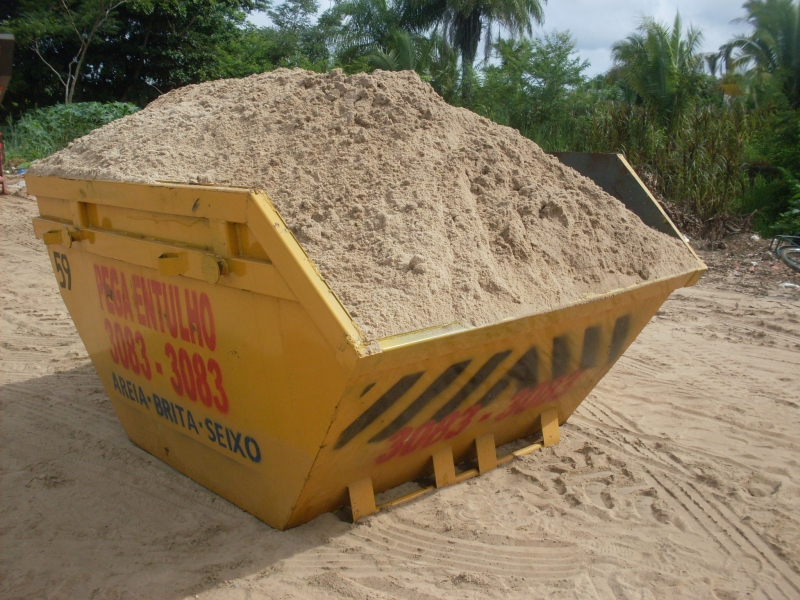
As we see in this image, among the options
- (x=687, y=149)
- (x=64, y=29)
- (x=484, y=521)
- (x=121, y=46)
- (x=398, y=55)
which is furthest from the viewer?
(x=398, y=55)

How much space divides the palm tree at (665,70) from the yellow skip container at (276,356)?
12.6 meters

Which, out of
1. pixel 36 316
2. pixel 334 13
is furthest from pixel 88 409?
pixel 334 13

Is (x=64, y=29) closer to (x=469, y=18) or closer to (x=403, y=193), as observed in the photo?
(x=469, y=18)

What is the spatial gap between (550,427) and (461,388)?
1117 millimetres

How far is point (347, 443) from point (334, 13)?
25.3 metres

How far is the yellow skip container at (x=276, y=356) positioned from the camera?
2.23m

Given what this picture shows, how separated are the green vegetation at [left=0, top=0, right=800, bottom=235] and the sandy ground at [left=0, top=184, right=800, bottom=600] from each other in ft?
19.7

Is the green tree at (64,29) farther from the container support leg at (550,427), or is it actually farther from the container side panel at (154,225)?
the container support leg at (550,427)

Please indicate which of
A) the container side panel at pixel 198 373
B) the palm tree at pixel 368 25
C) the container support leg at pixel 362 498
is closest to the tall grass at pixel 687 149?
the container support leg at pixel 362 498

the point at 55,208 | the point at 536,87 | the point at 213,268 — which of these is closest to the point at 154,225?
the point at 213,268

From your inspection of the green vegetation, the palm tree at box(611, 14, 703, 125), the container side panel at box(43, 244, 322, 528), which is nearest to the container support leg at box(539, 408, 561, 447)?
the container side panel at box(43, 244, 322, 528)

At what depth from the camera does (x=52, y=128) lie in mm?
14289

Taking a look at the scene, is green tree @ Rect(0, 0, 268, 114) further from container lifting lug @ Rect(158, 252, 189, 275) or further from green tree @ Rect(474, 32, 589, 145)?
container lifting lug @ Rect(158, 252, 189, 275)

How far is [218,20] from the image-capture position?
19484 mm
